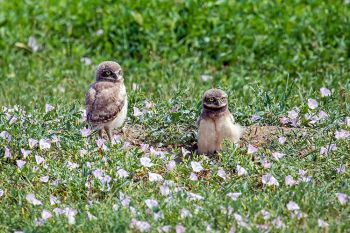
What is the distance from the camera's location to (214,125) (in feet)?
25.4

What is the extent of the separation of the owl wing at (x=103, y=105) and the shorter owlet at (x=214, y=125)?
2.53ft

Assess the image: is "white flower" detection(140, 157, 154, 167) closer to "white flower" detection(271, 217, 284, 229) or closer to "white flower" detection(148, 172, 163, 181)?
"white flower" detection(148, 172, 163, 181)

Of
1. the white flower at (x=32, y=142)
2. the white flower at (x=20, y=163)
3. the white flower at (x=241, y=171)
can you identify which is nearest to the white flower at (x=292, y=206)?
the white flower at (x=241, y=171)

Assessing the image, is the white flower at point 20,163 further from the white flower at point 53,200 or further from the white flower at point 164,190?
the white flower at point 164,190

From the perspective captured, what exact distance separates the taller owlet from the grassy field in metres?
0.16

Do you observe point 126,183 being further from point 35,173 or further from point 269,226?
point 269,226

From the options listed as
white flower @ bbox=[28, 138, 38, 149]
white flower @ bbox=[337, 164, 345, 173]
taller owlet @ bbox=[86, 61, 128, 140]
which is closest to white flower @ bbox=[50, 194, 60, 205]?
white flower @ bbox=[28, 138, 38, 149]

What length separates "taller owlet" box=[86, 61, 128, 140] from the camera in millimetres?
7961

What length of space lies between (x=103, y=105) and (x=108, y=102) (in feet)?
0.17

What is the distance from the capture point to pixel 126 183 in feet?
23.2

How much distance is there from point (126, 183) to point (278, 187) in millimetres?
1183

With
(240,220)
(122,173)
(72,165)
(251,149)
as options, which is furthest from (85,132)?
(240,220)

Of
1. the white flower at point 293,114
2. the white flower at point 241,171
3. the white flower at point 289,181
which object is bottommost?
the white flower at point 293,114

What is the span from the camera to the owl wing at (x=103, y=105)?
26.1 feet
